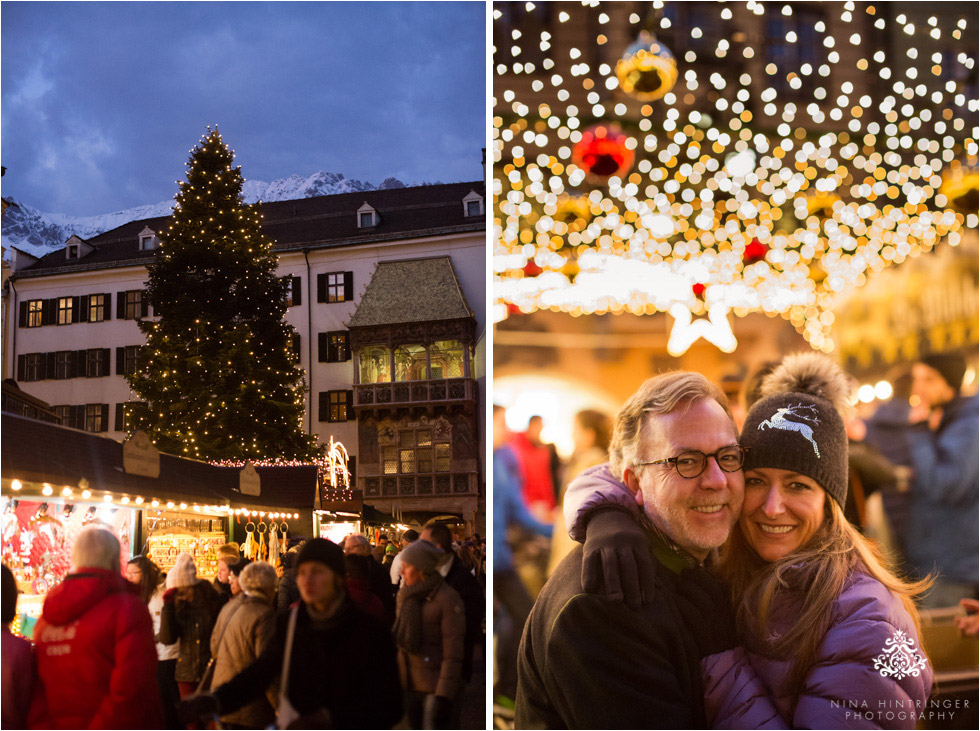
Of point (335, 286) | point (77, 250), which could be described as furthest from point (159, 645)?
point (335, 286)

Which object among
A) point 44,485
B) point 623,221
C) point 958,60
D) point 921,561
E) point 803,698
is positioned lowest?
point 803,698

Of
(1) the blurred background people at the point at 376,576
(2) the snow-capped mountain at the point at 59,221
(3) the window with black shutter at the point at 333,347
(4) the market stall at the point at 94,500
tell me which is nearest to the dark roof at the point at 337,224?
(3) the window with black shutter at the point at 333,347

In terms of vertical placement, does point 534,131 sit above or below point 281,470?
above

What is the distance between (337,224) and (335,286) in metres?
1.98

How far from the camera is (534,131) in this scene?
516cm

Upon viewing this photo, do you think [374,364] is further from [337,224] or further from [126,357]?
[126,357]

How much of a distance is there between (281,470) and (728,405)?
18.1ft

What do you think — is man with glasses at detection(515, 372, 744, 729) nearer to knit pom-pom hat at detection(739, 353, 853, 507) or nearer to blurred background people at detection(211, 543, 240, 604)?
knit pom-pom hat at detection(739, 353, 853, 507)

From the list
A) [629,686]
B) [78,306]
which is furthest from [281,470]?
[78,306]

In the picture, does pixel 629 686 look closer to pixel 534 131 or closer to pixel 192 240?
pixel 534 131

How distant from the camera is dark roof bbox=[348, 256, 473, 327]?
55.7ft

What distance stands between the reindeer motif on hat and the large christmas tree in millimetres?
10509

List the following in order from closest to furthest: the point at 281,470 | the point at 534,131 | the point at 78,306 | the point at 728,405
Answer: the point at 728,405 → the point at 534,131 → the point at 281,470 → the point at 78,306

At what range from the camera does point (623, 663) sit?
4457 mm
